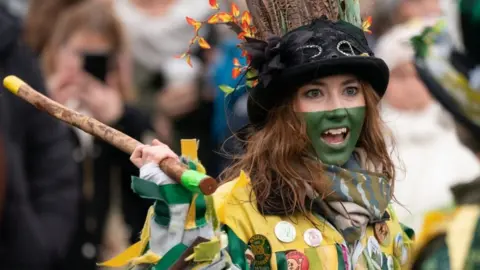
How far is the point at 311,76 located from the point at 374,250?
73cm

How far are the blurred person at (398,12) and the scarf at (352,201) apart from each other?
567 centimetres

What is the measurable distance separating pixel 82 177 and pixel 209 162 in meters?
1.15

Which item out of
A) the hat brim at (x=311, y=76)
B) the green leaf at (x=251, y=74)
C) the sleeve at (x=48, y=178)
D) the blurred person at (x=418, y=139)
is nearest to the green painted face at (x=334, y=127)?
the hat brim at (x=311, y=76)

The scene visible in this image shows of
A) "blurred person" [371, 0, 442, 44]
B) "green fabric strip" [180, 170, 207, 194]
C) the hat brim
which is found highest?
"blurred person" [371, 0, 442, 44]

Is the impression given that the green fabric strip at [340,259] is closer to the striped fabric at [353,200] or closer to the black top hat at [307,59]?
the striped fabric at [353,200]

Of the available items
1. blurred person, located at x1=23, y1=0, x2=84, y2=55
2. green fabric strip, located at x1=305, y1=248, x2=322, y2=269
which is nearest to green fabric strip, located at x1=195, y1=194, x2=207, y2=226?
green fabric strip, located at x1=305, y1=248, x2=322, y2=269

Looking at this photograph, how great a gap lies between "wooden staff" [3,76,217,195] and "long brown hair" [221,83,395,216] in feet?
2.04

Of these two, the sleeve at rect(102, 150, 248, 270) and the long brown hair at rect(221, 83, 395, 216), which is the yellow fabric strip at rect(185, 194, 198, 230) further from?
the long brown hair at rect(221, 83, 395, 216)

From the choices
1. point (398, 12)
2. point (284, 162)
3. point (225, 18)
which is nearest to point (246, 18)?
point (225, 18)

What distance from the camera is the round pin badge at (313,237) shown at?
255 inches

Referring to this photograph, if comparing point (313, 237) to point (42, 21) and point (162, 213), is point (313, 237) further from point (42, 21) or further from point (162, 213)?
point (42, 21)

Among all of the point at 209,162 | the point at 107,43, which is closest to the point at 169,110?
the point at 209,162

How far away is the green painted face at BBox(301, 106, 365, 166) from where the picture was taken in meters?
6.59

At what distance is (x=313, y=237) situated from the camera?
649 cm
